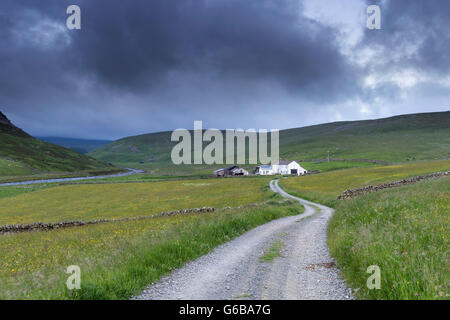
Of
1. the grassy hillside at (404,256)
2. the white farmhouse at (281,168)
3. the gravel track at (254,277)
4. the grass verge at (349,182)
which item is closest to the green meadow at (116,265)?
the gravel track at (254,277)

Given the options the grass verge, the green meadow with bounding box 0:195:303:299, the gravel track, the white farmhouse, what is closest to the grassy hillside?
the gravel track

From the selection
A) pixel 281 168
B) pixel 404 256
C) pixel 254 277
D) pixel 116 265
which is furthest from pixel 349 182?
pixel 281 168

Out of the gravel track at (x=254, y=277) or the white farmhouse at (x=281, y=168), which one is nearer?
the gravel track at (x=254, y=277)

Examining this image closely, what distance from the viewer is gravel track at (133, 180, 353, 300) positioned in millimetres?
7648

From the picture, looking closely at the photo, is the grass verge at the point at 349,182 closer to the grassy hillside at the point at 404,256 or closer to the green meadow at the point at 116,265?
the grassy hillside at the point at 404,256

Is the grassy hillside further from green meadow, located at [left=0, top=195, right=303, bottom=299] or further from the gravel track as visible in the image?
green meadow, located at [left=0, top=195, right=303, bottom=299]

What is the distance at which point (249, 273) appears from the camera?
31.3 feet

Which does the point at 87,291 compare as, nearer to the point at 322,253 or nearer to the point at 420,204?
the point at 322,253

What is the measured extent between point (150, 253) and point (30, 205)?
6134 centimetres

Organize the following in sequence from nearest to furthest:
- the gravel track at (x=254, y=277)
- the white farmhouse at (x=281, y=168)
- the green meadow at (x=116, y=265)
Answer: the green meadow at (x=116, y=265), the gravel track at (x=254, y=277), the white farmhouse at (x=281, y=168)

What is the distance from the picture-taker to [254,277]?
9117 millimetres

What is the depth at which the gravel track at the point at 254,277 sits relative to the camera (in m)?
7.65
